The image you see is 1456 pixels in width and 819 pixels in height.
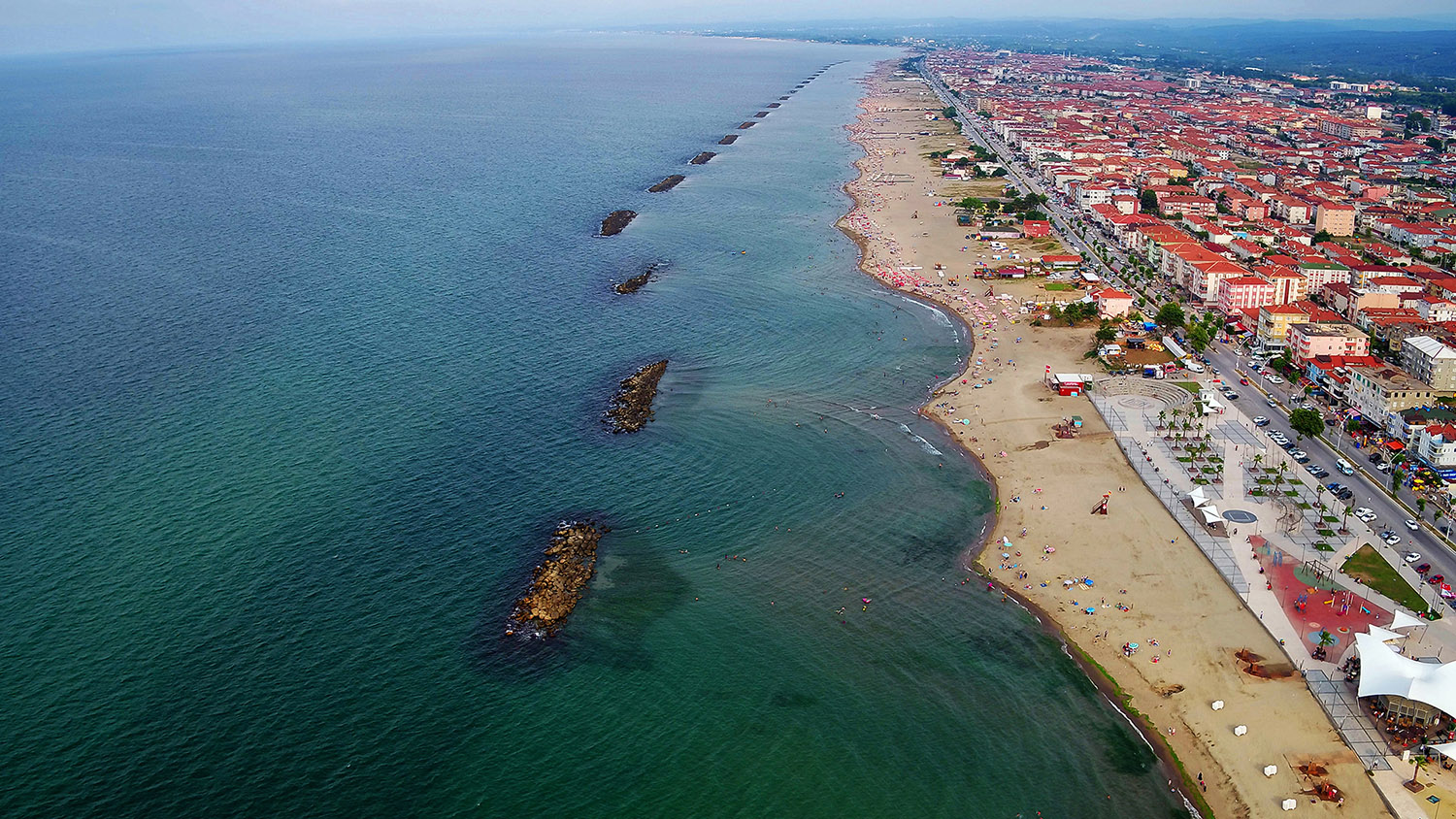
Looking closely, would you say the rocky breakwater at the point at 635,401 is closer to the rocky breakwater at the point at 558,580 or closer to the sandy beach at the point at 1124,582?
the rocky breakwater at the point at 558,580

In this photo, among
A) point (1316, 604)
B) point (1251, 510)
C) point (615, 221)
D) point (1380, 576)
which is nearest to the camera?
point (1316, 604)

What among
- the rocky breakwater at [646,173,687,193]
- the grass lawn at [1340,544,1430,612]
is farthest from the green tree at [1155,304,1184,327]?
the rocky breakwater at [646,173,687,193]

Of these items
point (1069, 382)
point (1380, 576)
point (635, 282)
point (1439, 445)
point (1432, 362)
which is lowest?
point (1380, 576)

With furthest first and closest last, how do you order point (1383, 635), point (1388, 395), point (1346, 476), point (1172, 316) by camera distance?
point (1172, 316), point (1388, 395), point (1346, 476), point (1383, 635)

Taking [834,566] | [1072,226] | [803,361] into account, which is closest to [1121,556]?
[834,566]

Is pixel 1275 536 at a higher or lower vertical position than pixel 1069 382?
lower

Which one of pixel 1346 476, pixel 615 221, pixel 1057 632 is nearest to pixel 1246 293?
pixel 1346 476

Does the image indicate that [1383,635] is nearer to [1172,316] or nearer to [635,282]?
[1172,316]

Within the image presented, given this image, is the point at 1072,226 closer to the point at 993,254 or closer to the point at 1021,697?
the point at 993,254

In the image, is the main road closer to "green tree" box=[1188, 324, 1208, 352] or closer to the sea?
"green tree" box=[1188, 324, 1208, 352]
